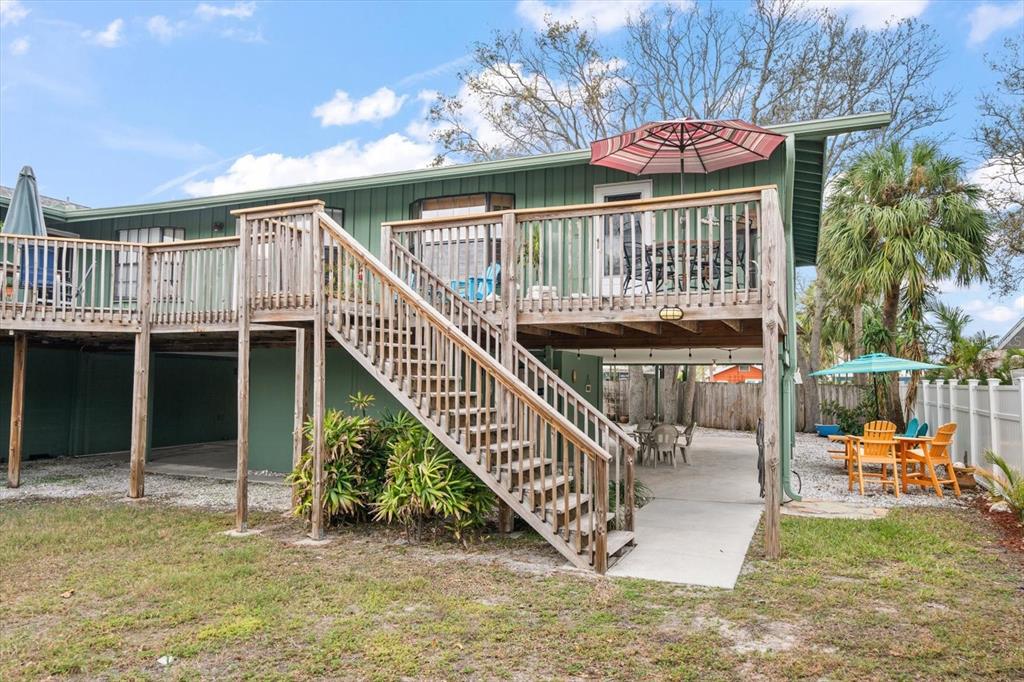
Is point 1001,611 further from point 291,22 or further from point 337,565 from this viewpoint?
point 291,22

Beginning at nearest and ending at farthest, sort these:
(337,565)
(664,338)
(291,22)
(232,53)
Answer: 1. (337,565)
2. (664,338)
3. (291,22)
4. (232,53)

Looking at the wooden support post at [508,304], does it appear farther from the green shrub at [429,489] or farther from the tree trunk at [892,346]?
the tree trunk at [892,346]

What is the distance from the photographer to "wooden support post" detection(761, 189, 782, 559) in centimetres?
637

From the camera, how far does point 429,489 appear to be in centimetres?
682

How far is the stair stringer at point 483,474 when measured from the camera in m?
6.05

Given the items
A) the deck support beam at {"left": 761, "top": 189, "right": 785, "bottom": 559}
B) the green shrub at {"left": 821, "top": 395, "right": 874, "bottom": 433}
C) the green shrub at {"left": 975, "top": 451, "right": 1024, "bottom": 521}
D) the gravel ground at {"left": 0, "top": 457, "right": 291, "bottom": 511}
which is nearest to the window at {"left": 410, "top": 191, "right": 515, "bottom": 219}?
the gravel ground at {"left": 0, "top": 457, "right": 291, "bottom": 511}

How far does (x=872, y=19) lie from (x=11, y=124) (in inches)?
1492

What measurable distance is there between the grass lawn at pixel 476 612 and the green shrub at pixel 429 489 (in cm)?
31

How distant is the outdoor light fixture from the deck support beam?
2.45 feet

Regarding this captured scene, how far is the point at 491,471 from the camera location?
649cm

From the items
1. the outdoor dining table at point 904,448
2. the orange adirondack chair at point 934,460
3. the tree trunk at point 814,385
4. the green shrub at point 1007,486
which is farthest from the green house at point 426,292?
the tree trunk at point 814,385

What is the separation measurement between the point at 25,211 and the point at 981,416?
14725 millimetres

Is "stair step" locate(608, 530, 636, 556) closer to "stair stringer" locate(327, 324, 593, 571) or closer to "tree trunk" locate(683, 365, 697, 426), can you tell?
"stair stringer" locate(327, 324, 593, 571)

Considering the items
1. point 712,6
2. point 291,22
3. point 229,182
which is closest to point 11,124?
point 291,22
